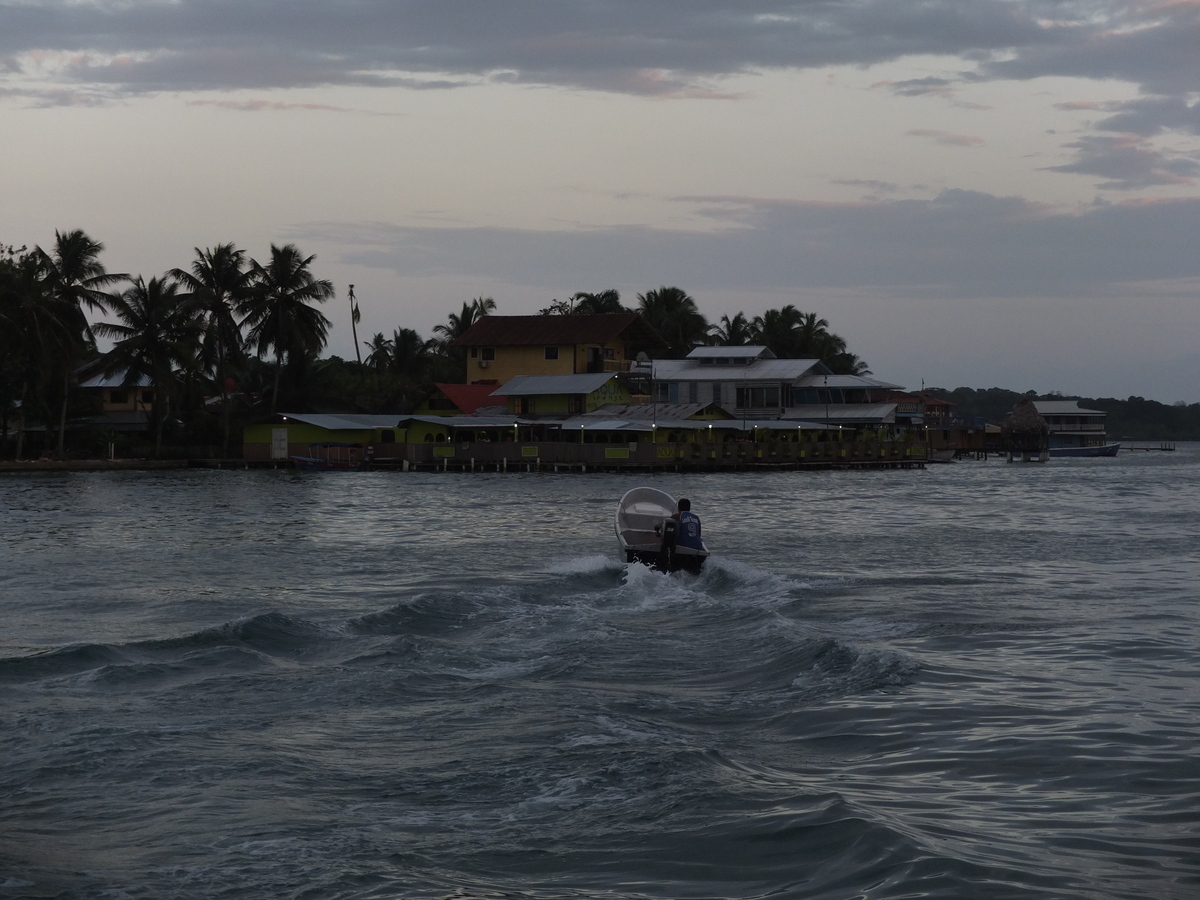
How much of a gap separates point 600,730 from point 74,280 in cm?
5915

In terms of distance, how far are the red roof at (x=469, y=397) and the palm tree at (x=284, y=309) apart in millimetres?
7584

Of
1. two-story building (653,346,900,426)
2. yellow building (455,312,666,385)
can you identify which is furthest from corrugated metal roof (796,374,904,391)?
yellow building (455,312,666,385)

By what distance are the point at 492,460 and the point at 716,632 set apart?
48.2m

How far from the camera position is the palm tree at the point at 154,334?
201 ft

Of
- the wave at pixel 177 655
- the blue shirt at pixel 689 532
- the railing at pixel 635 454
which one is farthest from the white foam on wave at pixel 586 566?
the railing at pixel 635 454

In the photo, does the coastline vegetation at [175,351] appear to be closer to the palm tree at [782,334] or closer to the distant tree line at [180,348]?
the distant tree line at [180,348]

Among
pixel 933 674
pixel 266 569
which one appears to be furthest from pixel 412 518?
pixel 933 674

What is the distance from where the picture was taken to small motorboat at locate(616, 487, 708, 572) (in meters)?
18.7

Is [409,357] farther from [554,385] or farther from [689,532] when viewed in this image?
[689,532]

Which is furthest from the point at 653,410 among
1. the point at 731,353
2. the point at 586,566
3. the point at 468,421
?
the point at 586,566

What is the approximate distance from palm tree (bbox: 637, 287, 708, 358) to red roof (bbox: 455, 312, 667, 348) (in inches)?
310

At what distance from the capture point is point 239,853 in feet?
22.4

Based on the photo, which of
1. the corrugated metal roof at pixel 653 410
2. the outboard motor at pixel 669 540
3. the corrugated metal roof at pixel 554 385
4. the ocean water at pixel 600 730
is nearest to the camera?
the ocean water at pixel 600 730

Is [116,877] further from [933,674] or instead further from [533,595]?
[533,595]
